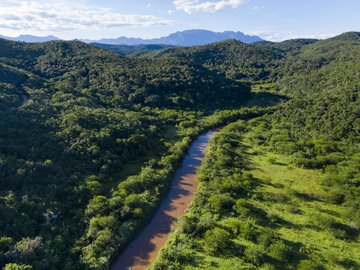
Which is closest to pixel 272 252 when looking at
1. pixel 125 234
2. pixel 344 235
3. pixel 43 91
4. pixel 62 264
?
pixel 344 235

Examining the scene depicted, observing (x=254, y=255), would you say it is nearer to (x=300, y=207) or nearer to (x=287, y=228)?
(x=287, y=228)

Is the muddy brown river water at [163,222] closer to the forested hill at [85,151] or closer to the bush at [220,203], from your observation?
the forested hill at [85,151]

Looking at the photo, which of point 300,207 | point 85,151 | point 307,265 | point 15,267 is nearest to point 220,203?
point 300,207

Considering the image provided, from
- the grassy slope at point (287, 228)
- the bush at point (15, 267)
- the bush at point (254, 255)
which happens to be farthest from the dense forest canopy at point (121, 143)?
the grassy slope at point (287, 228)

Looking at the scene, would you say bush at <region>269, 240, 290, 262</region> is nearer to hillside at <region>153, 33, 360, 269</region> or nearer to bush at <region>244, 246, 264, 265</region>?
hillside at <region>153, 33, 360, 269</region>

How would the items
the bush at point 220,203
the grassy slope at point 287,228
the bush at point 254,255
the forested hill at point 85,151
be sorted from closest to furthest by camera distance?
the bush at point 254,255, the grassy slope at point 287,228, the forested hill at point 85,151, the bush at point 220,203
